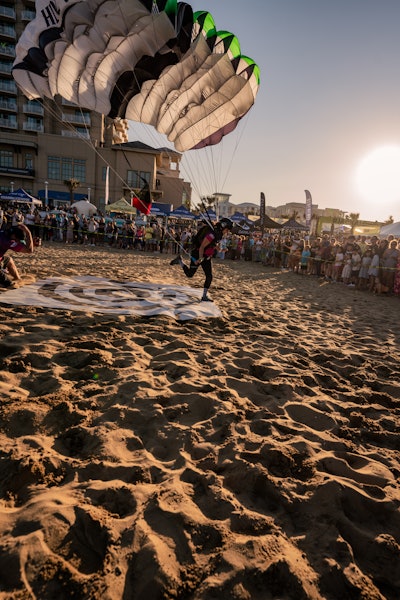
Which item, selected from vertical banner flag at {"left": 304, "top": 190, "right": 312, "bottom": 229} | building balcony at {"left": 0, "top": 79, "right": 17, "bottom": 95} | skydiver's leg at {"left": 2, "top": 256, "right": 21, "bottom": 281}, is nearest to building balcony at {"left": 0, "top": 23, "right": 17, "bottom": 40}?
building balcony at {"left": 0, "top": 79, "right": 17, "bottom": 95}

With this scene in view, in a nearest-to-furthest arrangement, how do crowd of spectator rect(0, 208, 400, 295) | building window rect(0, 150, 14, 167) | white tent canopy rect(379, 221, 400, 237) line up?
1. crowd of spectator rect(0, 208, 400, 295)
2. white tent canopy rect(379, 221, 400, 237)
3. building window rect(0, 150, 14, 167)

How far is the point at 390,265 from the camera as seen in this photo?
493 inches

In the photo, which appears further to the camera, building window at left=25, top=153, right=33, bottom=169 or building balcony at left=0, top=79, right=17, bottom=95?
building balcony at left=0, top=79, right=17, bottom=95

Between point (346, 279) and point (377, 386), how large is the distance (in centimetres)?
1124

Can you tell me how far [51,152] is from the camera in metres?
44.4

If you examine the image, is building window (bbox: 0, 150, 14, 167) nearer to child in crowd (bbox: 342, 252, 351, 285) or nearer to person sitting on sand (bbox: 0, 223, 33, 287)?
person sitting on sand (bbox: 0, 223, 33, 287)

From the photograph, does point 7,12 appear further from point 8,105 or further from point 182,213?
point 182,213

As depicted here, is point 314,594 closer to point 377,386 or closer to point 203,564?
point 203,564

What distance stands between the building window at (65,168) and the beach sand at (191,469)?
46.5m

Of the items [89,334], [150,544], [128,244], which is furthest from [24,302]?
[128,244]

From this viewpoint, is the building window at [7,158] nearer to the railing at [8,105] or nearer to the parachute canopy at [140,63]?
the railing at [8,105]

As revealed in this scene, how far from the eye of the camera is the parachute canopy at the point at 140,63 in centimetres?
681

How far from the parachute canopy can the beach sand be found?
263 inches

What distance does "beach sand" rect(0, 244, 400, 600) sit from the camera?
5.55 ft
